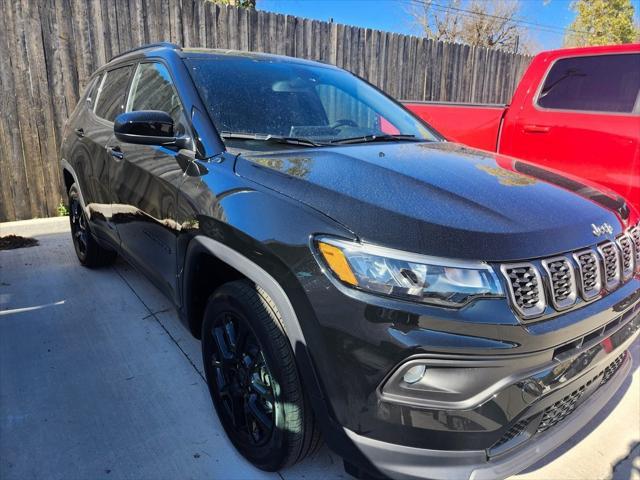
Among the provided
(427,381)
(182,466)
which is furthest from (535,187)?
(182,466)

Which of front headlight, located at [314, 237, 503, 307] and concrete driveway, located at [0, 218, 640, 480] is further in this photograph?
concrete driveway, located at [0, 218, 640, 480]

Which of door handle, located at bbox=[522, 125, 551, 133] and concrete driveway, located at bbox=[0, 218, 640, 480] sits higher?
door handle, located at bbox=[522, 125, 551, 133]

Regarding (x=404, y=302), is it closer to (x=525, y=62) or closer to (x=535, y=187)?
(x=535, y=187)

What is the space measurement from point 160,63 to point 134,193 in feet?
2.57

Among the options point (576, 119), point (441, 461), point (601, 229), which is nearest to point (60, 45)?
point (576, 119)

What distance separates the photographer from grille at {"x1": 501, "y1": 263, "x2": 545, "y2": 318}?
1.53m

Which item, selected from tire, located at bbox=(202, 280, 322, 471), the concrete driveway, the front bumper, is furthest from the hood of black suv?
the concrete driveway

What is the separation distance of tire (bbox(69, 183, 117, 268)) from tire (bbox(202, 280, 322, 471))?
7.87 ft

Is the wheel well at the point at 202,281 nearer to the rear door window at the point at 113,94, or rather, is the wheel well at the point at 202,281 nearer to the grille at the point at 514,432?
the grille at the point at 514,432

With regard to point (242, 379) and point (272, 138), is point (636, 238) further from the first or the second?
point (242, 379)

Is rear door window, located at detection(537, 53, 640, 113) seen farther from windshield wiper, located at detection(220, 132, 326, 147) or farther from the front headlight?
the front headlight

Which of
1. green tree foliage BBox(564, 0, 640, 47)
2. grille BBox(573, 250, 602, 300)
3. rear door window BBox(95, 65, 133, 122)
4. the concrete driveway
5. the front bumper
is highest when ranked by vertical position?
green tree foliage BBox(564, 0, 640, 47)

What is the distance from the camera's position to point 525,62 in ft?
34.0

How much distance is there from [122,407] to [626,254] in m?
2.54
